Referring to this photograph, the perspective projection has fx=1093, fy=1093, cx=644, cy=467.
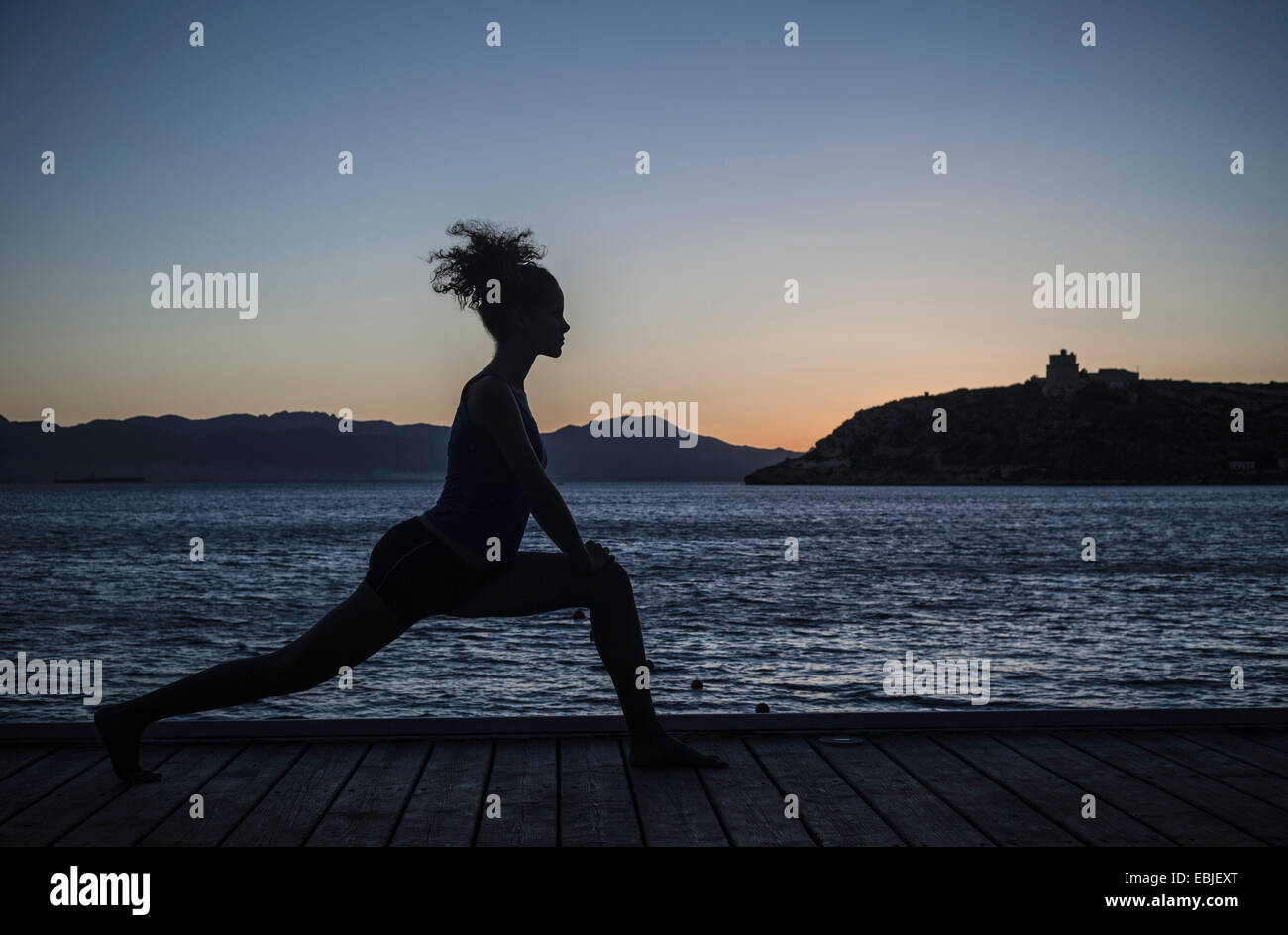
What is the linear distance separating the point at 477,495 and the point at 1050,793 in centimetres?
227

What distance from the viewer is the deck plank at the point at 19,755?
4.14 meters

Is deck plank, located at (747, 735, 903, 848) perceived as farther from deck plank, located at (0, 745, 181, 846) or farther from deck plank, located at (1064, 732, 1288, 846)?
deck plank, located at (0, 745, 181, 846)

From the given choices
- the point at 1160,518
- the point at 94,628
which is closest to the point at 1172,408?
the point at 1160,518

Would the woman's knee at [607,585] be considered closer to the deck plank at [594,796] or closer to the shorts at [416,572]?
the shorts at [416,572]

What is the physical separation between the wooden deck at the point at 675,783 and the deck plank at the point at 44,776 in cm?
1

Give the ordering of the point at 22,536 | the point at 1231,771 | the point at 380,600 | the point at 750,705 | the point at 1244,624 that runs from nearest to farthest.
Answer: the point at 380,600 < the point at 1231,771 < the point at 750,705 < the point at 1244,624 < the point at 22,536

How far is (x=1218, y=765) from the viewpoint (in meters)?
4.18

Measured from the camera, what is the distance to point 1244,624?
85.8 feet

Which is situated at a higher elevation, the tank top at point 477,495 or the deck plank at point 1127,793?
the tank top at point 477,495

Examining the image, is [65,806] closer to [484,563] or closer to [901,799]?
[484,563]

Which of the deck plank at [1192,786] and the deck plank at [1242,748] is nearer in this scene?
the deck plank at [1192,786]

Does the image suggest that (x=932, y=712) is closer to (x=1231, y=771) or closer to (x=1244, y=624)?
(x=1231, y=771)

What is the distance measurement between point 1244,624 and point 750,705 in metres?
17.5

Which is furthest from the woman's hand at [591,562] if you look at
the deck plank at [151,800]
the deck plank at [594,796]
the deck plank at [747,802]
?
the deck plank at [151,800]
